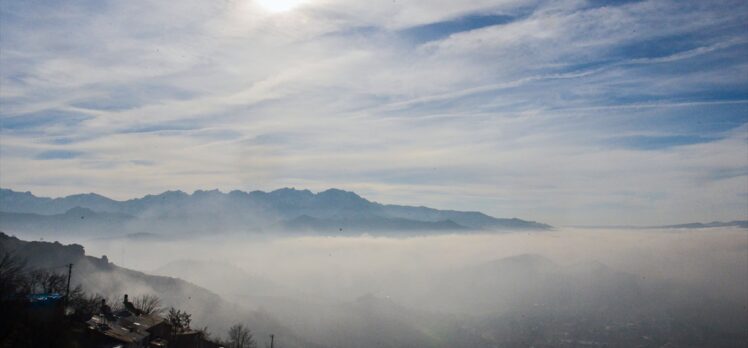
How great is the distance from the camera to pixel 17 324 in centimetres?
4322

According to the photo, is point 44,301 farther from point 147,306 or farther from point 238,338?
point 147,306

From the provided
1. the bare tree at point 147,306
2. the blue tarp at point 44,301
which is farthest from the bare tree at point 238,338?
the blue tarp at point 44,301

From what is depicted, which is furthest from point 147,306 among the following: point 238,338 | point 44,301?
point 44,301

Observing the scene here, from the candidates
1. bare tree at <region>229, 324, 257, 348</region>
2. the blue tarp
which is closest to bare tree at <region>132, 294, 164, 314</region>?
bare tree at <region>229, 324, 257, 348</region>

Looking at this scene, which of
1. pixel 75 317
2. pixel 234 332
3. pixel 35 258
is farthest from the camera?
pixel 35 258

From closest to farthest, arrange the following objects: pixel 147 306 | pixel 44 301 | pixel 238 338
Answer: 1. pixel 44 301
2. pixel 238 338
3. pixel 147 306

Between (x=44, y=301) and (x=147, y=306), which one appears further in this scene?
(x=147, y=306)

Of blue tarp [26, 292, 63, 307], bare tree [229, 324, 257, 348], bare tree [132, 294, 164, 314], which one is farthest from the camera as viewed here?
bare tree [229, 324, 257, 348]

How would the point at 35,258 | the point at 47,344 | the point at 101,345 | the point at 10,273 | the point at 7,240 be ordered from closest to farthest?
the point at 47,344
the point at 101,345
the point at 10,273
the point at 7,240
the point at 35,258

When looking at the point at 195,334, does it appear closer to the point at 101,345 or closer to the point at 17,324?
the point at 101,345

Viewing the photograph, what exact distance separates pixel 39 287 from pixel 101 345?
90.9m

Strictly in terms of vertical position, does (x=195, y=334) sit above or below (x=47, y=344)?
below

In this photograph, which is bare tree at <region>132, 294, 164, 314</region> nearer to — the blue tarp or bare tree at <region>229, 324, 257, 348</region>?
bare tree at <region>229, 324, 257, 348</region>

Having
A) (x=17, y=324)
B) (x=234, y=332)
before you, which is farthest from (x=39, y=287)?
(x=17, y=324)
